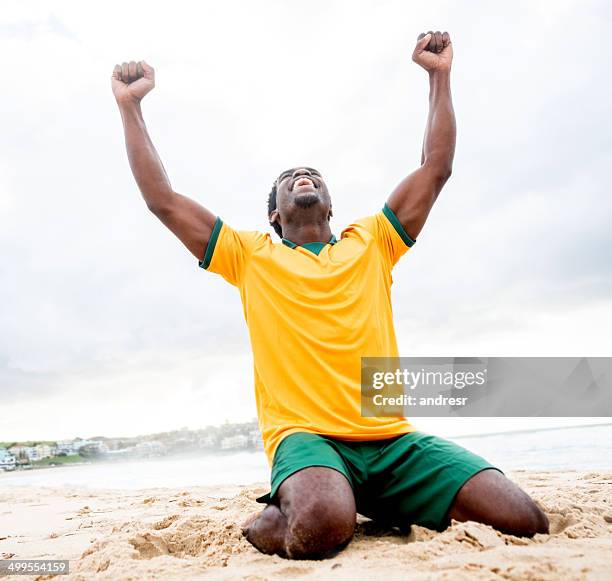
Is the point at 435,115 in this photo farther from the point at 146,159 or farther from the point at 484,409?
the point at 484,409

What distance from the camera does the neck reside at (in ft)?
9.89

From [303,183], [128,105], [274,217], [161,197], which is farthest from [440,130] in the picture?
[128,105]

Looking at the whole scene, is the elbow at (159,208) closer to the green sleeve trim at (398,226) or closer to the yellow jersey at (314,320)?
the yellow jersey at (314,320)

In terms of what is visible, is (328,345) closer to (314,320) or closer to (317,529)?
(314,320)

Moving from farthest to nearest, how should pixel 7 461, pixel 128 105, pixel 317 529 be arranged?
pixel 7 461 < pixel 128 105 < pixel 317 529

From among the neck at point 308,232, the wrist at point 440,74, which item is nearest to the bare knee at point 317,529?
the neck at point 308,232

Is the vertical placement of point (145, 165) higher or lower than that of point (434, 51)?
lower

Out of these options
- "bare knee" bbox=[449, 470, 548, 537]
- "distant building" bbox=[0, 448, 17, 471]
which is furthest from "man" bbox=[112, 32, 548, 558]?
"distant building" bbox=[0, 448, 17, 471]

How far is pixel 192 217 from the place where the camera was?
273cm

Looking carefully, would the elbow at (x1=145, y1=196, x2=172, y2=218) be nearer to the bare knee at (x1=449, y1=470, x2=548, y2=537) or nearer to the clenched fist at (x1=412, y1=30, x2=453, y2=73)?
the clenched fist at (x1=412, y1=30, x2=453, y2=73)

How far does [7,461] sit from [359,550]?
21.1 metres

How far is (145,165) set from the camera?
2.74 m

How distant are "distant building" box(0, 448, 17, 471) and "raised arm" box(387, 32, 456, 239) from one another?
2020 cm

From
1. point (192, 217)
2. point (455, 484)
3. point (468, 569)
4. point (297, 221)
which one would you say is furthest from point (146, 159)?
point (468, 569)
